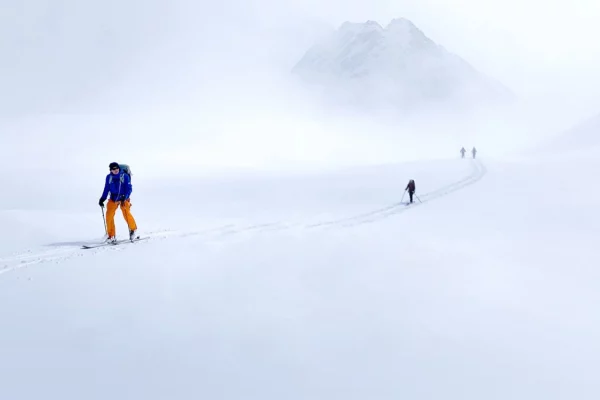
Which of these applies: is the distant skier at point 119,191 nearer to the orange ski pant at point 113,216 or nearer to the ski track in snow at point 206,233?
the orange ski pant at point 113,216

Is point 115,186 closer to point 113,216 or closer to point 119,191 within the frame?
point 119,191

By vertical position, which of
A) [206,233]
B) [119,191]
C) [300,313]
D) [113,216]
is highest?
[119,191]

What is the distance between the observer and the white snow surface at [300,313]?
179 inches

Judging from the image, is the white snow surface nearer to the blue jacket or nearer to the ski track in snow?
the ski track in snow

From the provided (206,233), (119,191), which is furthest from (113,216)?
(206,233)

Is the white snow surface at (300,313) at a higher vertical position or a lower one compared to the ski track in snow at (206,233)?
lower

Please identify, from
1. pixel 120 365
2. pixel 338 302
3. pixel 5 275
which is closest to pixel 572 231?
pixel 338 302

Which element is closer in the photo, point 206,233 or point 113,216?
point 113,216

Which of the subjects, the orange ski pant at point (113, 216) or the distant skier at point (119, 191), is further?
the distant skier at point (119, 191)

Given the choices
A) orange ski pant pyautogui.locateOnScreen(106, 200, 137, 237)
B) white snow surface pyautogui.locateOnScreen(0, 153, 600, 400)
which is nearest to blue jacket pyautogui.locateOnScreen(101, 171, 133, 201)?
orange ski pant pyautogui.locateOnScreen(106, 200, 137, 237)

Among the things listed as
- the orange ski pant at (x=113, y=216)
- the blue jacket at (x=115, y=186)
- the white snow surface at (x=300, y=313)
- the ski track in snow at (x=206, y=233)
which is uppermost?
the blue jacket at (x=115, y=186)

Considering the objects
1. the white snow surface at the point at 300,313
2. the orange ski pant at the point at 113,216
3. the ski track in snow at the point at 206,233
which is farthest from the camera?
the orange ski pant at the point at 113,216

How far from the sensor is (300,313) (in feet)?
20.3

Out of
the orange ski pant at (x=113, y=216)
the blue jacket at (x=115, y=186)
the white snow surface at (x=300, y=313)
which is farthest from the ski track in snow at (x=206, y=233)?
the blue jacket at (x=115, y=186)
